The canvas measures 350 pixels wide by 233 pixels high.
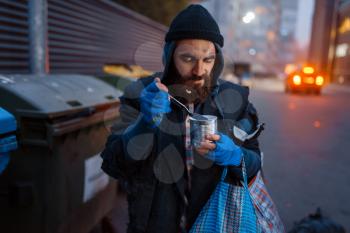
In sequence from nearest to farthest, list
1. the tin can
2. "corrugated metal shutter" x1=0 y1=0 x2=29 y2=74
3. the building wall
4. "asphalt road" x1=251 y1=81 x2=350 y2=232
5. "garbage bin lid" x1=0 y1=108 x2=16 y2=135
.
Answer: the tin can
"garbage bin lid" x1=0 y1=108 x2=16 y2=135
"asphalt road" x1=251 y1=81 x2=350 y2=232
"corrugated metal shutter" x1=0 y1=0 x2=29 y2=74
the building wall

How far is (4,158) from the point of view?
2.03 m

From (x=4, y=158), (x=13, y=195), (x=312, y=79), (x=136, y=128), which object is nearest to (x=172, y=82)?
(x=136, y=128)

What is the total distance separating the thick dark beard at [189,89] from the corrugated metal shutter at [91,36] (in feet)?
14.5

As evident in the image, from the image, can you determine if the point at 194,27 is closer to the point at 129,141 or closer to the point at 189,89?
the point at 189,89

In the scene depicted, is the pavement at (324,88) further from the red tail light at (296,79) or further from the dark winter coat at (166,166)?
the dark winter coat at (166,166)

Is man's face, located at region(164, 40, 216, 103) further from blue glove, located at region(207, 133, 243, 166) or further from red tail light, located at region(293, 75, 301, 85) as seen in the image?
red tail light, located at region(293, 75, 301, 85)

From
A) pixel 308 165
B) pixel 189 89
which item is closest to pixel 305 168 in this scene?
pixel 308 165

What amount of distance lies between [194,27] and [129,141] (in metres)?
0.71

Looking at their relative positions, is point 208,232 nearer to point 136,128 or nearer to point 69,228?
point 136,128

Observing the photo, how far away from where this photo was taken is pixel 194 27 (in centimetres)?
184

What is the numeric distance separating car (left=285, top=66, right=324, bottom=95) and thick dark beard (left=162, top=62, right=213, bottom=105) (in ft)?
65.7

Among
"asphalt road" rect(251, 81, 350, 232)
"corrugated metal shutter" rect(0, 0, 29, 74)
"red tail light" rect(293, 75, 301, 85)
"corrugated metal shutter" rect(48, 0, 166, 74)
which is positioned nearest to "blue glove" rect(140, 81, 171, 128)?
"asphalt road" rect(251, 81, 350, 232)

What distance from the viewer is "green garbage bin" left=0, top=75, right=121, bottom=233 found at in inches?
104

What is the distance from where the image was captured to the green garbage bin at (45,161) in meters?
2.64
